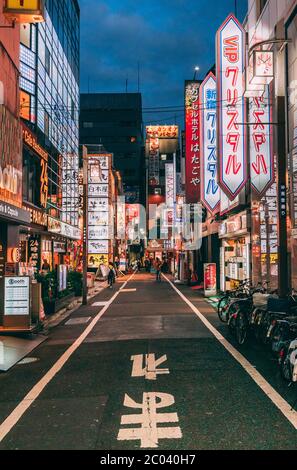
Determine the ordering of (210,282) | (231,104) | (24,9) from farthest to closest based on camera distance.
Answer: (210,282), (231,104), (24,9)

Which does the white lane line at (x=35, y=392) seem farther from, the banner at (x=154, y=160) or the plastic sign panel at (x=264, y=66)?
the banner at (x=154, y=160)

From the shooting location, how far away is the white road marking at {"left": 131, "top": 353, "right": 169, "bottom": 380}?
8641 mm

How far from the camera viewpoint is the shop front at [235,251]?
76.4 ft

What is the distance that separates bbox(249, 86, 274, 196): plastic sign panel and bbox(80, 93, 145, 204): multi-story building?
102 meters

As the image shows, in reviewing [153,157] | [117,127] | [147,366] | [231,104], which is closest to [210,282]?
[231,104]

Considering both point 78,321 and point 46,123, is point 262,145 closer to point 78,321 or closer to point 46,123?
point 78,321

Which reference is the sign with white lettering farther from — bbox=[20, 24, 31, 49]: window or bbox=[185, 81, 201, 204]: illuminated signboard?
bbox=[20, 24, 31, 49]: window

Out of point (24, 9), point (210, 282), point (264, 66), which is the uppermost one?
point (24, 9)

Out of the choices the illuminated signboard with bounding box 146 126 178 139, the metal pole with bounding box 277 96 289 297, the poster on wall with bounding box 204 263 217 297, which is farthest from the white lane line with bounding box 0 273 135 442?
the illuminated signboard with bounding box 146 126 178 139

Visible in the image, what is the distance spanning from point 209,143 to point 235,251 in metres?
6.65

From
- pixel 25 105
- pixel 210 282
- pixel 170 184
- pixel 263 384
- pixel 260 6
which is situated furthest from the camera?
pixel 170 184

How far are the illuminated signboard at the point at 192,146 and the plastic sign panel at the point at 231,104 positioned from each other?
31.1 feet

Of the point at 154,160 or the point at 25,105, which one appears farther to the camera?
the point at 154,160

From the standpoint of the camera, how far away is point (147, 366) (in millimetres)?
9297
